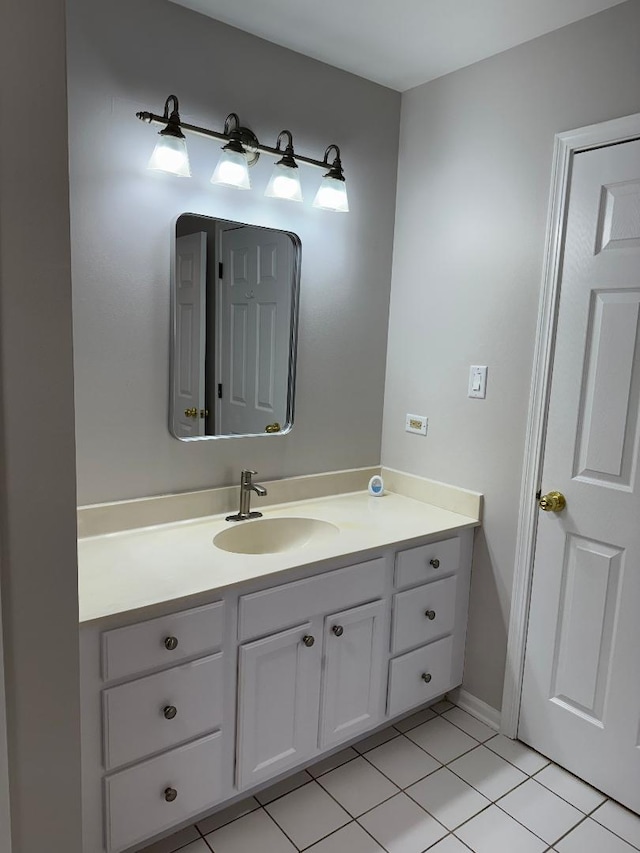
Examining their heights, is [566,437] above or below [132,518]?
above

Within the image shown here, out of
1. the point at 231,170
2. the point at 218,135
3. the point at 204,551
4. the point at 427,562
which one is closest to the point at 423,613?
the point at 427,562

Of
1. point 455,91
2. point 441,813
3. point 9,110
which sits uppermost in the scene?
point 455,91

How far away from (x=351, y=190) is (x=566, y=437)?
47.4 inches

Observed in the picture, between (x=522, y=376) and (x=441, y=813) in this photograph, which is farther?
(x=522, y=376)

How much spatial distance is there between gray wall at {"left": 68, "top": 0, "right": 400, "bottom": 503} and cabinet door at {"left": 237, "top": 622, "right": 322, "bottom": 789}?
630 millimetres

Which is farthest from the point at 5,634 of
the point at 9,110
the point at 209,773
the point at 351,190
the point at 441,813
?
the point at 351,190

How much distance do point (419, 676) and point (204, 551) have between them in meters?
0.95

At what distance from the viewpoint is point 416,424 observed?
2.44 m

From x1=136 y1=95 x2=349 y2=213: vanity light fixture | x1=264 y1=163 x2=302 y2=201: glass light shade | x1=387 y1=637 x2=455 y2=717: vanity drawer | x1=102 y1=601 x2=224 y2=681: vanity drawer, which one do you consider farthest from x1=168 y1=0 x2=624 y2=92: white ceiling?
x1=387 y1=637 x2=455 y2=717: vanity drawer

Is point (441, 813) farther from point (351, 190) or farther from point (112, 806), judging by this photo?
point (351, 190)

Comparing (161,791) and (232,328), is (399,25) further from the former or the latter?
(161,791)

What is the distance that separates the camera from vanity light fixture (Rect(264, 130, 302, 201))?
6.57 feet

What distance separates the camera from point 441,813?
6.00ft

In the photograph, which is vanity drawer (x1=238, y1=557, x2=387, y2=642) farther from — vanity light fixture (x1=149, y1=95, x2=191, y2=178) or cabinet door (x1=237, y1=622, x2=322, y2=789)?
vanity light fixture (x1=149, y1=95, x2=191, y2=178)
